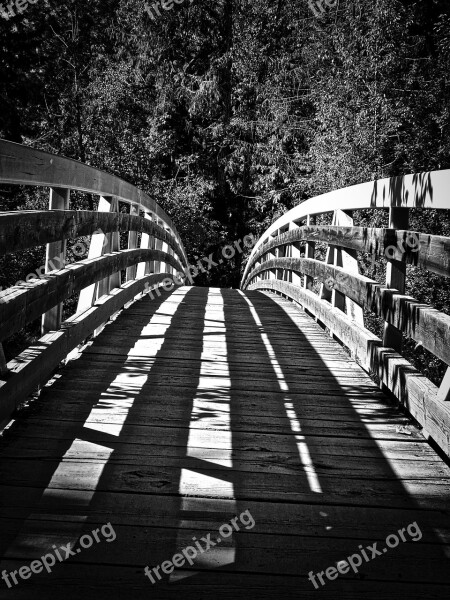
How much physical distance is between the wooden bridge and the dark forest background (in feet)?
45.4

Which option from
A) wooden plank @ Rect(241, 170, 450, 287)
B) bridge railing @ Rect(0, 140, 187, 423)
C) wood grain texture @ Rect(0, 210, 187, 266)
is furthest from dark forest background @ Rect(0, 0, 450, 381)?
wood grain texture @ Rect(0, 210, 187, 266)

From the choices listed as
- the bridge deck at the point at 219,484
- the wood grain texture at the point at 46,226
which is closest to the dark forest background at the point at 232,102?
the wood grain texture at the point at 46,226

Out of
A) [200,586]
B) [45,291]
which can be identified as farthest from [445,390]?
[45,291]

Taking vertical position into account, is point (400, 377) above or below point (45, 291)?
below

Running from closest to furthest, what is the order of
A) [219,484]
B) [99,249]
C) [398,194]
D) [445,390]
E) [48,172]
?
[219,484]
[445,390]
[48,172]
[398,194]
[99,249]

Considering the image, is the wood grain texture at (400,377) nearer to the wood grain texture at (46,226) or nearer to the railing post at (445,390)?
the railing post at (445,390)

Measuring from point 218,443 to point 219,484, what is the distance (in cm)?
44

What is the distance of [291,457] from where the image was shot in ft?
9.95

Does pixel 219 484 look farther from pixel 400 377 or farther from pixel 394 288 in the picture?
pixel 394 288

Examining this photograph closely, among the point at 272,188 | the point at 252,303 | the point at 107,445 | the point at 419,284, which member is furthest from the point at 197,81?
the point at 107,445

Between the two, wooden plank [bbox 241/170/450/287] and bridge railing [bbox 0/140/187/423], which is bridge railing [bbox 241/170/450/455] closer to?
wooden plank [bbox 241/170/450/287]

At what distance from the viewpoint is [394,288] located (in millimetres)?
3934

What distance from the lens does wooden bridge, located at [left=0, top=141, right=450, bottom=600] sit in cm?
216

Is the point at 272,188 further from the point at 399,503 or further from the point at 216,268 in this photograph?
the point at 399,503
